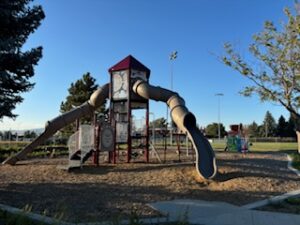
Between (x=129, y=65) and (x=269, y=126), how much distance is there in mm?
122750

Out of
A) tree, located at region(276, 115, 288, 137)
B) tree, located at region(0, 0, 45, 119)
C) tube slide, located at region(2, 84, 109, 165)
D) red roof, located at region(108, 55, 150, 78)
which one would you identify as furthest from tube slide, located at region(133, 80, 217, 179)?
tree, located at region(276, 115, 288, 137)

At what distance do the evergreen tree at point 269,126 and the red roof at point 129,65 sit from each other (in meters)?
112

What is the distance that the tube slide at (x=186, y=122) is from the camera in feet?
42.1

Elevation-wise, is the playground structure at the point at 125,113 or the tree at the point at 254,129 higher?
the tree at the point at 254,129

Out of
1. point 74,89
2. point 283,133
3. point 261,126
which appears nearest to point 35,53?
point 74,89

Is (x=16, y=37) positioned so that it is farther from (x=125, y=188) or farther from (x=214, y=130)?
(x=214, y=130)

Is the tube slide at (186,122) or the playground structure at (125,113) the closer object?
the tube slide at (186,122)

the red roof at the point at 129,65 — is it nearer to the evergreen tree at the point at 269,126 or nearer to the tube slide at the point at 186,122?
the tube slide at the point at 186,122

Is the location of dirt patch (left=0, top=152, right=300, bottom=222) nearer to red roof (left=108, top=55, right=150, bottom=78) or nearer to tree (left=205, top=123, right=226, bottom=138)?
red roof (left=108, top=55, right=150, bottom=78)

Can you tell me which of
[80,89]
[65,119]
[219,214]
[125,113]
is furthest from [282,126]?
[219,214]

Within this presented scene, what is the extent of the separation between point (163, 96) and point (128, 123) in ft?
6.59

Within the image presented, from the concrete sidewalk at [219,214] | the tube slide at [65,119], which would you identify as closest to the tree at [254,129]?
the tube slide at [65,119]

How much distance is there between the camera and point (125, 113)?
64.0ft

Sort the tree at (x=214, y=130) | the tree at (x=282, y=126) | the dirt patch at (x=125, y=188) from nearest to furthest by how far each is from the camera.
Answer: the dirt patch at (x=125, y=188) < the tree at (x=282, y=126) < the tree at (x=214, y=130)
